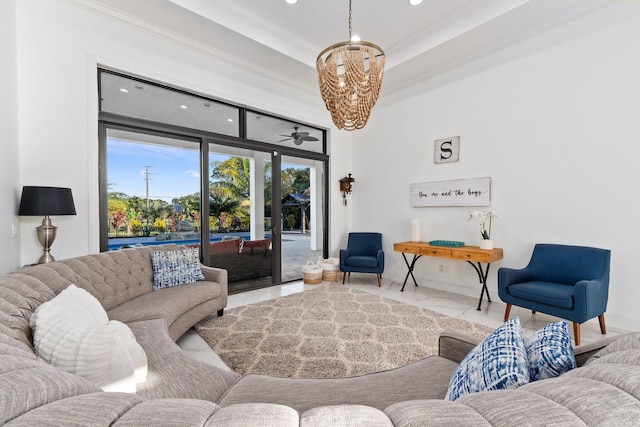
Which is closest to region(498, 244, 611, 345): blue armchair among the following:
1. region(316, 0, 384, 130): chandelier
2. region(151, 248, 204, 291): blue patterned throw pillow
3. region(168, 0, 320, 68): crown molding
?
region(316, 0, 384, 130): chandelier

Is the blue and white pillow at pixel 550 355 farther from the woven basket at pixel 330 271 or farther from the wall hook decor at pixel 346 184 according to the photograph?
the wall hook decor at pixel 346 184

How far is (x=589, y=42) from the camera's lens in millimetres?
3145

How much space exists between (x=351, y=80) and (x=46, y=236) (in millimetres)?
3117

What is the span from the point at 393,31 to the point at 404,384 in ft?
13.4

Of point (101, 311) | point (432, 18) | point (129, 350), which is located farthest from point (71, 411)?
point (432, 18)

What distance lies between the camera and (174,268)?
117 inches

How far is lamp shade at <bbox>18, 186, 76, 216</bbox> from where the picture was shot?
2.39 meters

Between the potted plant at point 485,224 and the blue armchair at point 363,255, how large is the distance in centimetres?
148

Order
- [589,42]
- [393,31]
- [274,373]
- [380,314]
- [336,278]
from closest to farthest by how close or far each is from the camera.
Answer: [274,373], [589,42], [380,314], [393,31], [336,278]

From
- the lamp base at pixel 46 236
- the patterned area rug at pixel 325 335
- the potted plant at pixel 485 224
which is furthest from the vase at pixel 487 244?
the lamp base at pixel 46 236

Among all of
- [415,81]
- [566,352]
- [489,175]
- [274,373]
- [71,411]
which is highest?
[415,81]

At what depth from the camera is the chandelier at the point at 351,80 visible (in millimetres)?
2326

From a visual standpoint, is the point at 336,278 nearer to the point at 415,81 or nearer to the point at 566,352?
the point at 415,81

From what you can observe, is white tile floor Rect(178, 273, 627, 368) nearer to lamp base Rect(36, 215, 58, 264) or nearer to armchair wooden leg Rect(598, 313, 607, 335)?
armchair wooden leg Rect(598, 313, 607, 335)
